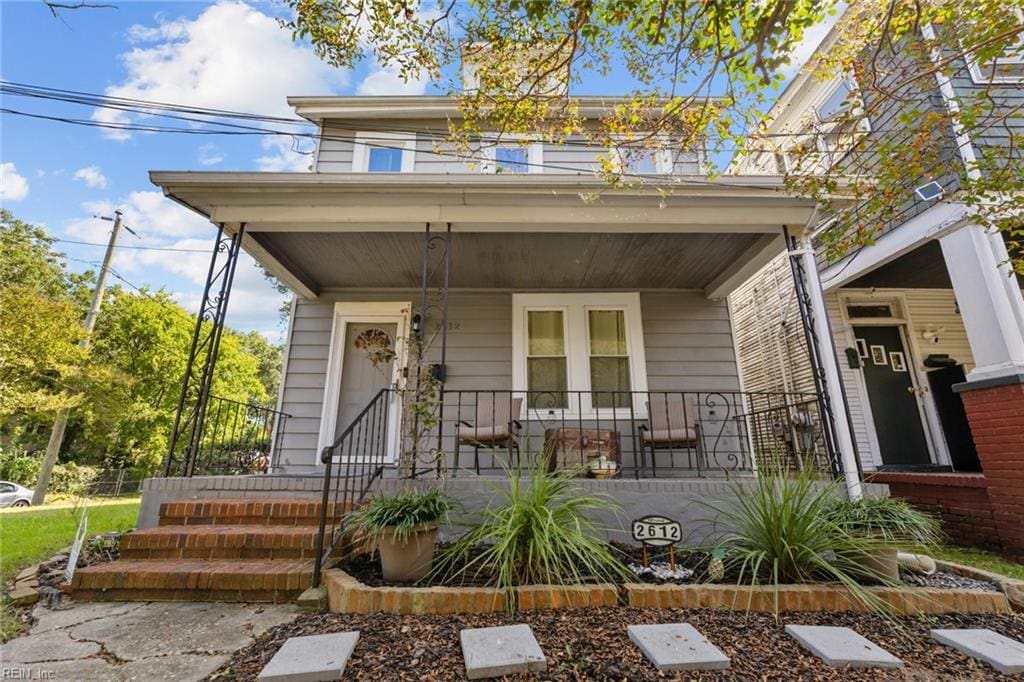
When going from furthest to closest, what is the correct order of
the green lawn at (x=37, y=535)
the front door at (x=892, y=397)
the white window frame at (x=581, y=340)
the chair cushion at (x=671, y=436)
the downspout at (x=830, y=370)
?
1. the front door at (x=892, y=397)
2. the white window frame at (x=581, y=340)
3. the chair cushion at (x=671, y=436)
4. the downspout at (x=830, y=370)
5. the green lawn at (x=37, y=535)

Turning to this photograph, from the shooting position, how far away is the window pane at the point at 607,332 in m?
5.45

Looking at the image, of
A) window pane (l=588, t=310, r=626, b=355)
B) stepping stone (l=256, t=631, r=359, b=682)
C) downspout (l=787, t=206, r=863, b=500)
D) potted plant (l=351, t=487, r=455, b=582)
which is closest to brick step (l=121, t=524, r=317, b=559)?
Result: potted plant (l=351, t=487, r=455, b=582)

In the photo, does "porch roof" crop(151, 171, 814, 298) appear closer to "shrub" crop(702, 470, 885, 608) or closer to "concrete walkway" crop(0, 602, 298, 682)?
"shrub" crop(702, 470, 885, 608)

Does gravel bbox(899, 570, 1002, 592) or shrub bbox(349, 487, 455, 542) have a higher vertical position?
shrub bbox(349, 487, 455, 542)

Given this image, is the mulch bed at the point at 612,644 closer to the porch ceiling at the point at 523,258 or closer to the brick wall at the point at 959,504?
the brick wall at the point at 959,504

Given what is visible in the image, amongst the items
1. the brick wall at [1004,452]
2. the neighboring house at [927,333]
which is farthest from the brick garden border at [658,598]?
the neighboring house at [927,333]

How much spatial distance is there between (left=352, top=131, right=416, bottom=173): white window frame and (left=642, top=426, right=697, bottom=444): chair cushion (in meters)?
4.82

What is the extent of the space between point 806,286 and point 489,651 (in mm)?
4368

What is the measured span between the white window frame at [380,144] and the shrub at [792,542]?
5.82 meters

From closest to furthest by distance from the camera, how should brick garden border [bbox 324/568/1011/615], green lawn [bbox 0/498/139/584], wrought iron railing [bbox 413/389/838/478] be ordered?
brick garden border [bbox 324/568/1011/615]
green lawn [bbox 0/498/139/584]
wrought iron railing [bbox 413/389/838/478]

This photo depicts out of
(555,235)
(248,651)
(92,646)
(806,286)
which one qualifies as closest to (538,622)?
(248,651)

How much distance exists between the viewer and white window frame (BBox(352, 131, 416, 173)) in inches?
244

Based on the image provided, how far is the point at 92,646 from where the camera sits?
1963 millimetres

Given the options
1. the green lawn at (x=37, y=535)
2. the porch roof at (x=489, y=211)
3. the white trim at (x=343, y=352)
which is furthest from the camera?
the white trim at (x=343, y=352)
